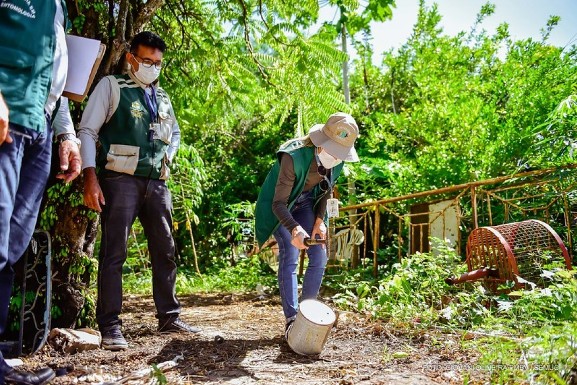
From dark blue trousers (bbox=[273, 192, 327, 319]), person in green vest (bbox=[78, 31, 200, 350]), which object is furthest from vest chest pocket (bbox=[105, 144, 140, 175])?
dark blue trousers (bbox=[273, 192, 327, 319])

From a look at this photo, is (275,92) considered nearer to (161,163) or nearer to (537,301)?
(161,163)

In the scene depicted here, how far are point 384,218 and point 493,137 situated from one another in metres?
2.39

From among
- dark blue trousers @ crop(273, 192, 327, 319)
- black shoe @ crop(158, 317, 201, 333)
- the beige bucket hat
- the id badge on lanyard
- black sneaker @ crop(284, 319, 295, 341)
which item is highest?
the beige bucket hat

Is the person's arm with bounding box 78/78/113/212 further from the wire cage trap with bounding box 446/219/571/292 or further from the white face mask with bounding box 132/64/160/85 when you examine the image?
the wire cage trap with bounding box 446/219/571/292

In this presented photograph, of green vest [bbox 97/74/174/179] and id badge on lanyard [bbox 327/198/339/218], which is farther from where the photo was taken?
id badge on lanyard [bbox 327/198/339/218]

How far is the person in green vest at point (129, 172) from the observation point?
115 inches

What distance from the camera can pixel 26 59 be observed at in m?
1.95

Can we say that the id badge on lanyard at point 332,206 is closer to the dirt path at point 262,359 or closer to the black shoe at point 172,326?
the dirt path at point 262,359

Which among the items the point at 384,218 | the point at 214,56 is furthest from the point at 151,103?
the point at 384,218

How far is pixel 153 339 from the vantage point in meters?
3.05

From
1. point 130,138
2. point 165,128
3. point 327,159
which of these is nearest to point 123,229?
point 130,138

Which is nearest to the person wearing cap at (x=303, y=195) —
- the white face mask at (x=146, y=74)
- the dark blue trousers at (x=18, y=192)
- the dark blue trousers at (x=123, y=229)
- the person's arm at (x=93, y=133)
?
the dark blue trousers at (x=123, y=229)

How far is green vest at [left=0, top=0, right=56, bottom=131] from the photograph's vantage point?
1895mm

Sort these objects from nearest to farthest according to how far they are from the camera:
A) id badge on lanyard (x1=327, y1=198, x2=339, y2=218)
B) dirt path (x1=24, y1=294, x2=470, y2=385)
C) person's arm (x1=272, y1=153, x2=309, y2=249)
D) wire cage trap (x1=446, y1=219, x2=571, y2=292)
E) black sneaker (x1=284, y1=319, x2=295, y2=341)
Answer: dirt path (x1=24, y1=294, x2=470, y2=385)
black sneaker (x1=284, y1=319, x2=295, y2=341)
person's arm (x1=272, y1=153, x2=309, y2=249)
id badge on lanyard (x1=327, y1=198, x2=339, y2=218)
wire cage trap (x1=446, y1=219, x2=571, y2=292)
